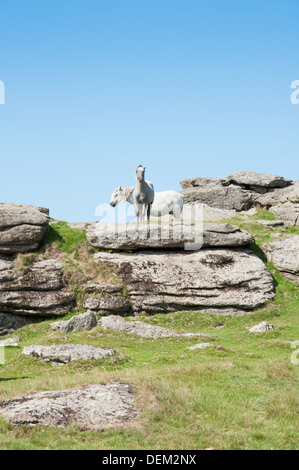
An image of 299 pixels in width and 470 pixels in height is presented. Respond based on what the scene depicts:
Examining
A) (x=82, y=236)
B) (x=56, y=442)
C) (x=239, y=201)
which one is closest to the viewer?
(x=56, y=442)

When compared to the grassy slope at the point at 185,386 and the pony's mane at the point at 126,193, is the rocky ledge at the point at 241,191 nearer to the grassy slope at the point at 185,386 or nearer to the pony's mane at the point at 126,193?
the pony's mane at the point at 126,193

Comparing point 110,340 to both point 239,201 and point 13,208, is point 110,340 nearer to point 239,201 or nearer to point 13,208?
point 13,208

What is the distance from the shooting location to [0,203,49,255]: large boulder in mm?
28578

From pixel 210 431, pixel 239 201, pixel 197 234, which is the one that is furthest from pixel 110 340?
pixel 239 201

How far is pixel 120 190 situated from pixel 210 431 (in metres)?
24.7

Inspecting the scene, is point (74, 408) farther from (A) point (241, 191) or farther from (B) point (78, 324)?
(A) point (241, 191)

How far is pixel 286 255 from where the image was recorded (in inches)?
1190

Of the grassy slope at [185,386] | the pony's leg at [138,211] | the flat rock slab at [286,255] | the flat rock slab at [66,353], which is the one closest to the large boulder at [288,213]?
the flat rock slab at [286,255]

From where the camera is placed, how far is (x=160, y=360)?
17719mm

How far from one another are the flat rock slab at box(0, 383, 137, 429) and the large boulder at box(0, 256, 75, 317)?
14628 mm

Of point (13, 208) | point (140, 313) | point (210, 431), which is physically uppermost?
point (13, 208)

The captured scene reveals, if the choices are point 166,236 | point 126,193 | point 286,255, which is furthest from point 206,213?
point 166,236

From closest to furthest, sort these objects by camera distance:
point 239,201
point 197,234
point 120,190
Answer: point 197,234, point 120,190, point 239,201

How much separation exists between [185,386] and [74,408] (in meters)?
3.10
